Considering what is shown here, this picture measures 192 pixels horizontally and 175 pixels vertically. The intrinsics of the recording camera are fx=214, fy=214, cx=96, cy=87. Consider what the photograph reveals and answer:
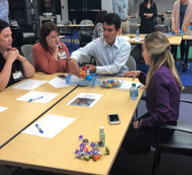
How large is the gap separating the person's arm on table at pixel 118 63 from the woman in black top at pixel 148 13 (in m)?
3.21

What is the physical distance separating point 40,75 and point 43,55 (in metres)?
0.24

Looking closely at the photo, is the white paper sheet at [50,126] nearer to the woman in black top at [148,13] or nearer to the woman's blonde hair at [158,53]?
the woman's blonde hair at [158,53]

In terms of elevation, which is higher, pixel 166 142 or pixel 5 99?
pixel 5 99

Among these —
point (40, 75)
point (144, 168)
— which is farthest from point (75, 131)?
point (40, 75)

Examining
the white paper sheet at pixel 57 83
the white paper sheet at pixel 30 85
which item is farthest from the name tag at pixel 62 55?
the white paper sheet at pixel 30 85

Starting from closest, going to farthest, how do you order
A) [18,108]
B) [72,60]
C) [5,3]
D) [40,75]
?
[18,108] < [72,60] < [40,75] < [5,3]

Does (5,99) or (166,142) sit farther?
(5,99)

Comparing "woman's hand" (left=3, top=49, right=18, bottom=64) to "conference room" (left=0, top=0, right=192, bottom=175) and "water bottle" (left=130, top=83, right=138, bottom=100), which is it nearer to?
"conference room" (left=0, top=0, right=192, bottom=175)

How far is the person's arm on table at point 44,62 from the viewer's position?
2.52m

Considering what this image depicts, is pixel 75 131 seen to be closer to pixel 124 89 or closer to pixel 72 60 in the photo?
pixel 124 89

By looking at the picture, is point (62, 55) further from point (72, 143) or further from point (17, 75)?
point (72, 143)

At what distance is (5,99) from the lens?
187 centimetres

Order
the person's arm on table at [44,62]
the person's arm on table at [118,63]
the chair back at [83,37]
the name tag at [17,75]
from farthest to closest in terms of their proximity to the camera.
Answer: the chair back at [83,37] → the person's arm on table at [44,62] → the person's arm on table at [118,63] → the name tag at [17,75]

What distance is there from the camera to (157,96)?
153 cm
